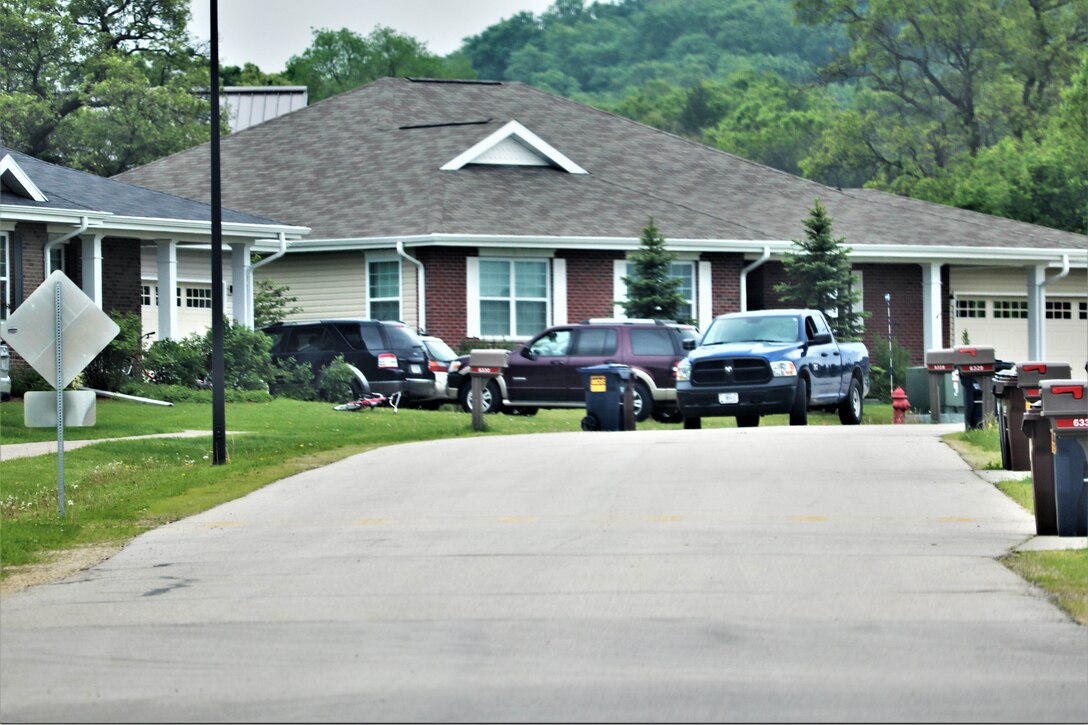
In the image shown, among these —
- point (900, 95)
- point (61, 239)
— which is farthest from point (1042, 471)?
point (900, 95)

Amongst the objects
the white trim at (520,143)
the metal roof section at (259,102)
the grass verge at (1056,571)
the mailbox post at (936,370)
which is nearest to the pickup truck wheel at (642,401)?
the mailbox post at (936,370)

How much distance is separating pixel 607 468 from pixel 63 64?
1312 inches

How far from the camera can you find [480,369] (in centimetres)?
2689

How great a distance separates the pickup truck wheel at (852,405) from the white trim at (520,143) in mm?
13912

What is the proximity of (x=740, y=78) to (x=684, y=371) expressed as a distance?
72634 millimetres

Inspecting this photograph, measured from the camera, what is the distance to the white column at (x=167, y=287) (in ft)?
110

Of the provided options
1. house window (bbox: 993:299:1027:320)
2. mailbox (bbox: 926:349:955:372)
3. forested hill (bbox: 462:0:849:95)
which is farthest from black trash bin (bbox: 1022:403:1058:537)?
forested hill (bbox: 462:0:849:95)

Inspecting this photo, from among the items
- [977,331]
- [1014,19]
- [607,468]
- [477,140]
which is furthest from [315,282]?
[1014,19]

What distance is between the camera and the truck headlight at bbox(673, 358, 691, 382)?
89.9ft

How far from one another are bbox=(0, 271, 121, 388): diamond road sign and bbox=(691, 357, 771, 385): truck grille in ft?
42.1

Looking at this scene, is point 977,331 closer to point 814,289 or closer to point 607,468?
point 814,289

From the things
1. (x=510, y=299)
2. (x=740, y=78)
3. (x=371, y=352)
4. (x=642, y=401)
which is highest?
(x=740, y=78)

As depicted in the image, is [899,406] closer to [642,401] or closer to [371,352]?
[642,401]

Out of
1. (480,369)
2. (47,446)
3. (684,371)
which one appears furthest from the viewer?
(684,371)
